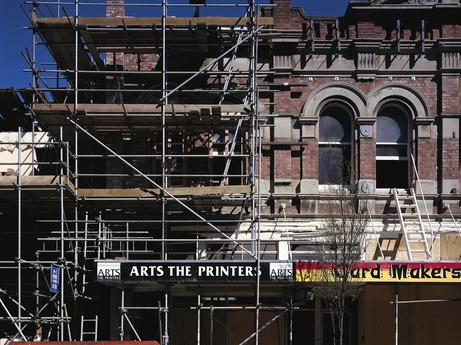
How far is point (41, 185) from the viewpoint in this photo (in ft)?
58.1

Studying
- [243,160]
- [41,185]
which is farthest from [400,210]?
[41,185]

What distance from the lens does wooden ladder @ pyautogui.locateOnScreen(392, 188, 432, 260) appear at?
62.9 ft

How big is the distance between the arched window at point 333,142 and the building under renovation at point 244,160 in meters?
0.04

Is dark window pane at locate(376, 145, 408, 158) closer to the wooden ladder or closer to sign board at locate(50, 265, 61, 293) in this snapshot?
the wooden ladder

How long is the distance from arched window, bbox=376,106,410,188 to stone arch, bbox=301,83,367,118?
70 centimetres

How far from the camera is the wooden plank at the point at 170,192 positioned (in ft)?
59.1

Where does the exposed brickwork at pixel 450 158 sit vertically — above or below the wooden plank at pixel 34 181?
above

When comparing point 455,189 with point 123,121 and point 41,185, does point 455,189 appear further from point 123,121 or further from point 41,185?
point 41,185

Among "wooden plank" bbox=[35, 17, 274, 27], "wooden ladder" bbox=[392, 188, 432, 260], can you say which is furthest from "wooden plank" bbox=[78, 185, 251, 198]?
"wooden ladder" bbox=[392, 188, 432, 260]

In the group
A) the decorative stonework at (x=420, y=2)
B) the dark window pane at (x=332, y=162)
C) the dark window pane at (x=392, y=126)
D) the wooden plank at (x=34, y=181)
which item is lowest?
the wooden plank at (x=34, y=181)

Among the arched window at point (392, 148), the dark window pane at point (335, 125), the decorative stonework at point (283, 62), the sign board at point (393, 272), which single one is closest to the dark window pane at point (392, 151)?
the arched window at point (392, 148)

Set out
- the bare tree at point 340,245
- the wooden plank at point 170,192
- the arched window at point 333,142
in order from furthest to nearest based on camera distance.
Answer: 1. the arched window at point 333,142
2. the wooden plank at point 170,192
3. the bare tree at point 340,245

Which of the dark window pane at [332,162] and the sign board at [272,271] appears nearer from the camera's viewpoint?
the sign board at [272,271]

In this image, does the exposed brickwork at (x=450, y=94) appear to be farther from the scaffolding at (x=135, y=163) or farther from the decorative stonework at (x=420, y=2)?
the scaffolding at (x=135, y=163)
